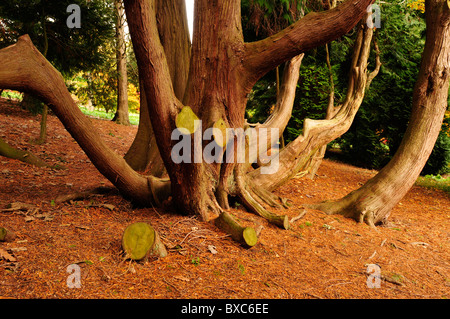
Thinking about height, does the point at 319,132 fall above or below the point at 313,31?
below

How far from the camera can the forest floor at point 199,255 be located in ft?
9.53

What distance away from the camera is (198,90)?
442 centimetres

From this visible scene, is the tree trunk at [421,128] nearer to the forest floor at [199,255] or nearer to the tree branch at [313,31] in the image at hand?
the forest floor at [199,255]

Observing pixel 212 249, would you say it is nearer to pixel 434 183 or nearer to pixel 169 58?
pixel 169 58

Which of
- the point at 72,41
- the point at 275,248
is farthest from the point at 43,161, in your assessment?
the point at 275,248

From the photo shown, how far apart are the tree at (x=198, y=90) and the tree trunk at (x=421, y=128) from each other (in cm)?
193

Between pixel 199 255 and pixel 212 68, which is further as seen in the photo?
pixel 212 68

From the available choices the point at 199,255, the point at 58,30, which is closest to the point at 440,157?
the point at 199,255

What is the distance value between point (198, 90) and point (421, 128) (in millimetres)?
3799

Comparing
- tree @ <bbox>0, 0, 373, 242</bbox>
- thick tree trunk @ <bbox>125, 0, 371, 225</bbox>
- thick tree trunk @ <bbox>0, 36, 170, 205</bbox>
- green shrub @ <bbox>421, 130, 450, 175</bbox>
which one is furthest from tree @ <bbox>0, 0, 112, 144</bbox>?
green shrub @ <bbox>421, 130, 450, 175</bbox>

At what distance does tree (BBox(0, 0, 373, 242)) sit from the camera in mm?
3701

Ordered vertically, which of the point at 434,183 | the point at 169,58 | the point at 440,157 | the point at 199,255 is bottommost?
the point at 434,183

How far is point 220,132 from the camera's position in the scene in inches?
152
